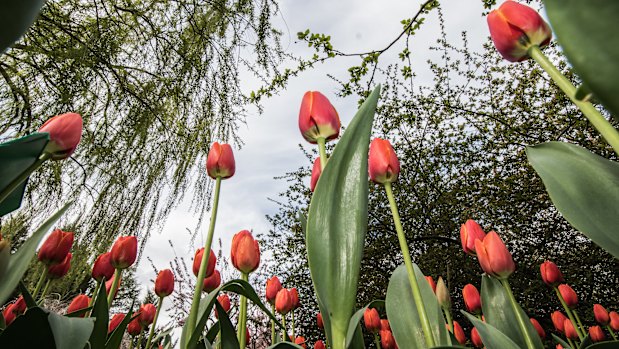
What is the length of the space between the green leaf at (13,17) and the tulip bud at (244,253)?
2.21 ft

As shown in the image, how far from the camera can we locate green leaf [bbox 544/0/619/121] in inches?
5.8

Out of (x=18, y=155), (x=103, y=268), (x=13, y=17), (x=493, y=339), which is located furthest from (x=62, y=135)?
(x=493, y=339)

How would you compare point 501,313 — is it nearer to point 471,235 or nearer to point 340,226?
point 471,235

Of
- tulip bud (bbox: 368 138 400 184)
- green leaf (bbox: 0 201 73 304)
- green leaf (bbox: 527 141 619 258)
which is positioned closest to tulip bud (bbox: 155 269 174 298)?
green leaf (bbox: 0 201 73 304)

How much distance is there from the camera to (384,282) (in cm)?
484

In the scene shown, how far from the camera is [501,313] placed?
2.51 feet

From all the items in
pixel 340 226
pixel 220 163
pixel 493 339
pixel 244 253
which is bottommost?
pixel 493 339

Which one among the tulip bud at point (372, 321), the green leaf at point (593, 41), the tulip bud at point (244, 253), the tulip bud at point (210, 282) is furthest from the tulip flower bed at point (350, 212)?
the tulip bud at point (372, 321)

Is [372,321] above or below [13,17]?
above

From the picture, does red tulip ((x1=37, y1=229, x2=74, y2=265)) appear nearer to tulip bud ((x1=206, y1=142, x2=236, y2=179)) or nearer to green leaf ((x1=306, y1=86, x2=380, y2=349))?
tulip bud ((x1=206, y1=142, x2=236, y2=179))

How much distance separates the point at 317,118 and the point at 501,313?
0.53 m

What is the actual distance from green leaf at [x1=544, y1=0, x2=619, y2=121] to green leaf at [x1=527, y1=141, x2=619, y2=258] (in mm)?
251

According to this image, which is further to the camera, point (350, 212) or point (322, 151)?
point (322, 151)

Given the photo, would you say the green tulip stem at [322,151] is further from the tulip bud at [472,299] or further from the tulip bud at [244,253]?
the tulip bud at [472,299]
